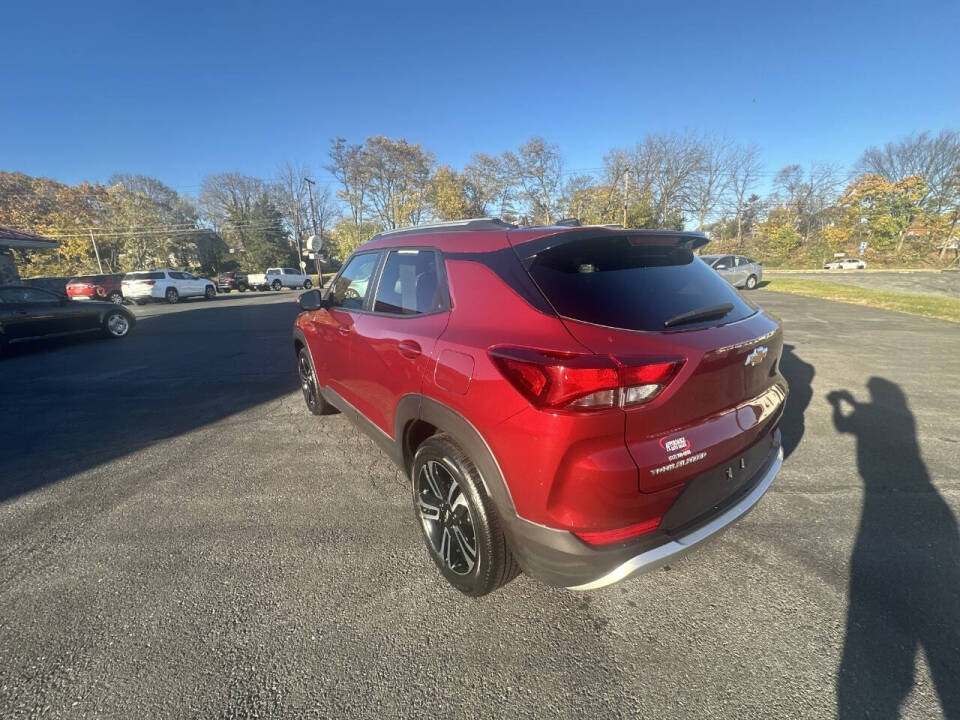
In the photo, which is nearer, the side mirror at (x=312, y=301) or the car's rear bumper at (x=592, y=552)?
the car's rear bumper at (x=592, y=552)

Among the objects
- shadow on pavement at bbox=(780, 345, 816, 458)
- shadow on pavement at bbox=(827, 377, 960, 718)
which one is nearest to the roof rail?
shadow on pavement at bbox=(827, 377, 960, 718)

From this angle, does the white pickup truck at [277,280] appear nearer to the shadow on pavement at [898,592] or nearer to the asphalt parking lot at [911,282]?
the shadow on pavement at [898,592]

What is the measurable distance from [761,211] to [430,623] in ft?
225

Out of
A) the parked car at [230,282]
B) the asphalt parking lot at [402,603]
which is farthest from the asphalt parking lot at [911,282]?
the parked car at [230,282]

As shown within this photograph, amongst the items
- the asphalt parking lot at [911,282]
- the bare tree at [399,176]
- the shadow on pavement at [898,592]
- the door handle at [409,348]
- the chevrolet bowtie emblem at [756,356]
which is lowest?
the asphalt parking lot at [911,282]

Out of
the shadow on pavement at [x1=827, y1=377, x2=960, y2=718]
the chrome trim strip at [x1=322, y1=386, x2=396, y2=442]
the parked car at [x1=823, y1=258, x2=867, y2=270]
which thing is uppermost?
the chrome trim strip at [x1=322, y1=386, x2=396, y2=442]

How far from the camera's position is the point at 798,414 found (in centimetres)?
423

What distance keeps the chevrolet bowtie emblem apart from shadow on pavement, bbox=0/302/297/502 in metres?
4.92

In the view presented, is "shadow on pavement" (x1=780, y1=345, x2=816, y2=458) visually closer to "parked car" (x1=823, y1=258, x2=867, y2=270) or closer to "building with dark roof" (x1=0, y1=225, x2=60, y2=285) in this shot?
"building with dark roof" (x1=0, y1=225, x2=60, y2=285)

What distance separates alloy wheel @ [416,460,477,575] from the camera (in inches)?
79.6

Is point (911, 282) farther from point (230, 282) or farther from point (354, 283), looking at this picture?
point (230, 282)

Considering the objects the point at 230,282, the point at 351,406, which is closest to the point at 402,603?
the point at 351,406

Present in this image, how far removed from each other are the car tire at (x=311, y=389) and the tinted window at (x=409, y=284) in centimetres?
185

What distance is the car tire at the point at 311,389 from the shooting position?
170 inches
